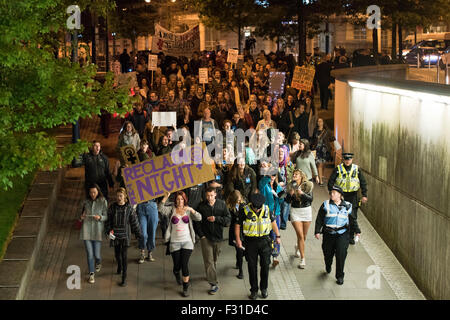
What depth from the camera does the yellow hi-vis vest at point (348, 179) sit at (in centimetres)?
1373

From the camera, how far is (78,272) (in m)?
12.6

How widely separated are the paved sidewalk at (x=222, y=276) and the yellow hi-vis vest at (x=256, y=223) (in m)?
1.07

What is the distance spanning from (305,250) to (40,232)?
4.69m

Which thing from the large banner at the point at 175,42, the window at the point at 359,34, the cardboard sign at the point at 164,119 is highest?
the window at the point at 359,34

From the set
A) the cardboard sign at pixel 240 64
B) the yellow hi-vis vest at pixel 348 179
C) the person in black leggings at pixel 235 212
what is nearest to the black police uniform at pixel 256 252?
the person in black leggings at pixel 235 212

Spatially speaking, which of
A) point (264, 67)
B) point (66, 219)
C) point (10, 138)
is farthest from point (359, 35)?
point (10, 138)

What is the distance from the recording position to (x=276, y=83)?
23.8 meters

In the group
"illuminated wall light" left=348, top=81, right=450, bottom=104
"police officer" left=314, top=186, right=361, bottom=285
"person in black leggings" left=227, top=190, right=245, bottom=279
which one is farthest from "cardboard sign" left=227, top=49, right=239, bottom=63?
"police officer" left=314, top=186, right=361, bottom=285

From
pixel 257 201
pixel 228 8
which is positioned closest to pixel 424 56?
pixel 228 8

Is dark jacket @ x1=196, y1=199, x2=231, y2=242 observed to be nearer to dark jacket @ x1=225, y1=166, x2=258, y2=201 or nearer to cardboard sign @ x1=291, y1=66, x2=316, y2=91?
dark jacket @ x1=225, y1=166, x2=258, y2=201

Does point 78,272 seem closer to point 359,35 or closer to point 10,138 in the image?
point 10,138

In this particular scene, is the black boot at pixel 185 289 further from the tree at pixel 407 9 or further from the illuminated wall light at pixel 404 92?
the tree at pixel 407 9

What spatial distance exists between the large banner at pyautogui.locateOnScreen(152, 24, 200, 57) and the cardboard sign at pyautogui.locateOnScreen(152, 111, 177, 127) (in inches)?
422

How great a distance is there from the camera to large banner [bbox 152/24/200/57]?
2831 cm
